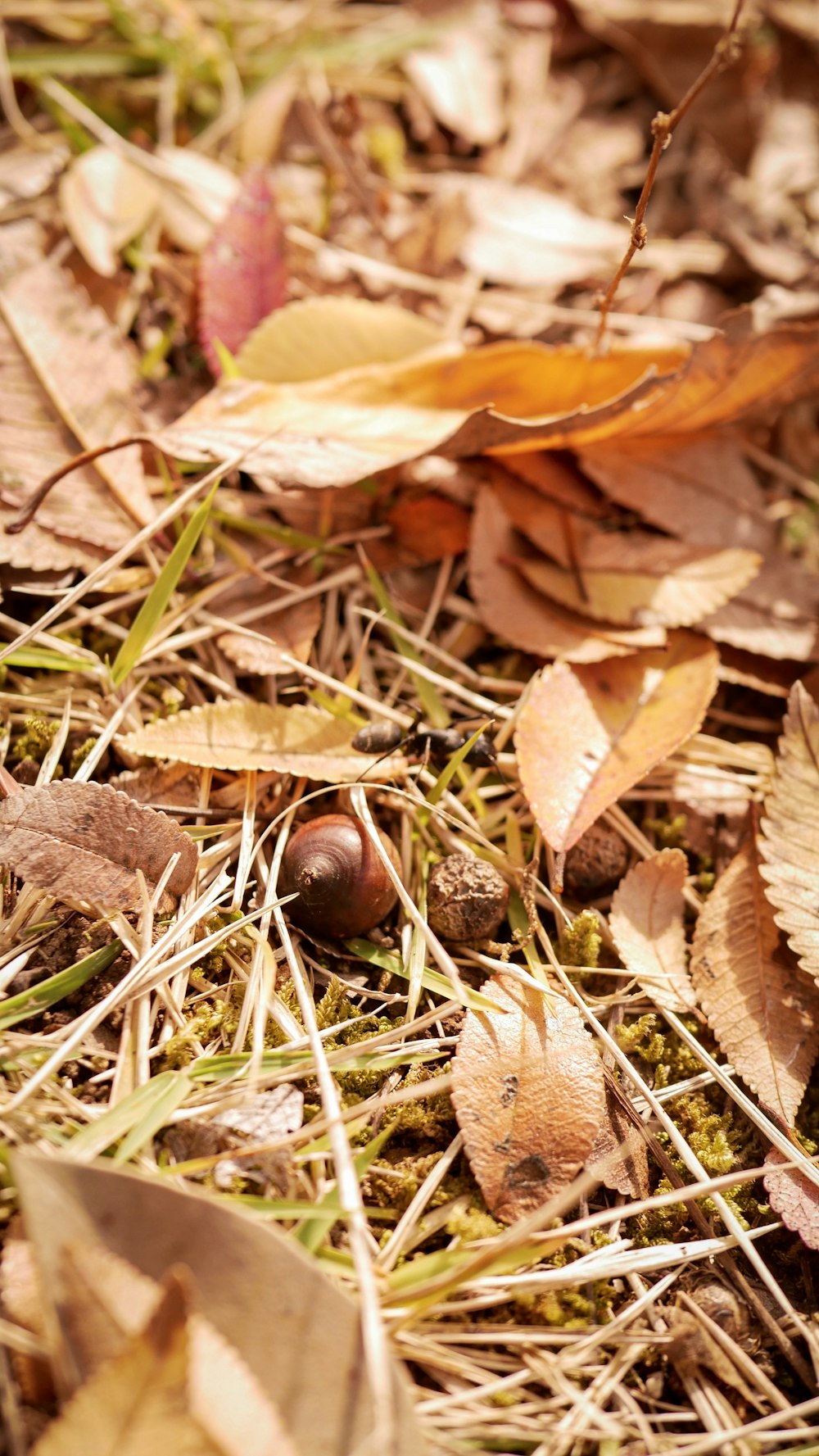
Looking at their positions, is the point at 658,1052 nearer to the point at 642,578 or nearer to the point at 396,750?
the point at 396,750

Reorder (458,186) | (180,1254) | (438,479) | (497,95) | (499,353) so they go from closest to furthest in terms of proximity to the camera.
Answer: (180,1254) → (499,353) → (438,479) → (458,186) → (497,95)

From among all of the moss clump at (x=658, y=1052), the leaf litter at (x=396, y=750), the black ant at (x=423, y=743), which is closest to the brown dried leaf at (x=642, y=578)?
the leaf litter at (x=396, y=750)

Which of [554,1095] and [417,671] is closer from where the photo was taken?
[554,1095]

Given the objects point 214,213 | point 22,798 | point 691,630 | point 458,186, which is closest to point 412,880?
point 22,798

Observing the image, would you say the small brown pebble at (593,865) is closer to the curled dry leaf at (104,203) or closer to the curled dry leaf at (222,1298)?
the curled dry leaf at (222,1298)

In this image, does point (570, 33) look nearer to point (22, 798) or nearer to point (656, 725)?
point (656, 725)

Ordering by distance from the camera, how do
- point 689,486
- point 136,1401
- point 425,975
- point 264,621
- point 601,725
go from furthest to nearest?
point 689,486 < point 264,621 < point 601,725 < point 425,975 < point 136,1401

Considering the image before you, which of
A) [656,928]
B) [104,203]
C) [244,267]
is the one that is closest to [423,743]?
[656,928]
